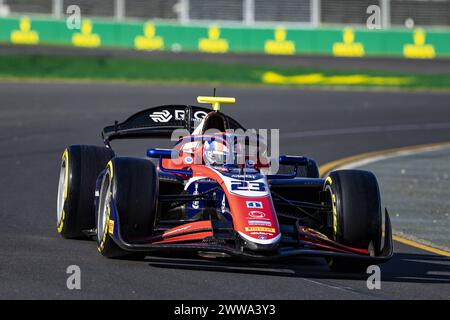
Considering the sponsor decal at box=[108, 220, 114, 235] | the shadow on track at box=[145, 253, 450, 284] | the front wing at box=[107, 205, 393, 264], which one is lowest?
the shadow on track at box=[145, 253, 450, 284]

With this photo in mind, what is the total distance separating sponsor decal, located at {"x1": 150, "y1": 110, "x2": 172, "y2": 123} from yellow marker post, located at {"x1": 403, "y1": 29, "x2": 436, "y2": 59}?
2405cm

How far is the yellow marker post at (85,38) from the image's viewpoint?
33125mm

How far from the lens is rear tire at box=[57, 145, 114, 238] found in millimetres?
9516

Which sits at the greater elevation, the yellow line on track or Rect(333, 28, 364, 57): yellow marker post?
Rect(333, 28, 364, 57): yellow marker post

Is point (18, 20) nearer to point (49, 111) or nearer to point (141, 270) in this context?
point (49, 111)

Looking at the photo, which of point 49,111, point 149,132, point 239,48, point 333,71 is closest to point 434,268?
point 149,132

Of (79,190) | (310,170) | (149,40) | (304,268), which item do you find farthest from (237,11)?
(304,268)

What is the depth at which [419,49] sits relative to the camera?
34125 millimetres

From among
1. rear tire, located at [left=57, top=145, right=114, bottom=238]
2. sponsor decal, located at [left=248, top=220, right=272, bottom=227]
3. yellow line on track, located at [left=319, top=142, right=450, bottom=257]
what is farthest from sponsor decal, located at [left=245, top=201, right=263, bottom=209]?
yellow line on track, located at [left=319, top=142, right=450, bottom=257]

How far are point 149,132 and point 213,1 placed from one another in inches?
937

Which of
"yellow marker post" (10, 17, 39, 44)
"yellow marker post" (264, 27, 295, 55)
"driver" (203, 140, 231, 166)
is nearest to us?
"driver" (203, 140, 231, 166)

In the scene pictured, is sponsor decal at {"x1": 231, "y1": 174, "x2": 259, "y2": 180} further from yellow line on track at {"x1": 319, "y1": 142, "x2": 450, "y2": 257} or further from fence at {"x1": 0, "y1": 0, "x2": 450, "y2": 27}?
fence at {"x1": 0, "y1": 0, "x2": 450, "y2": 27}

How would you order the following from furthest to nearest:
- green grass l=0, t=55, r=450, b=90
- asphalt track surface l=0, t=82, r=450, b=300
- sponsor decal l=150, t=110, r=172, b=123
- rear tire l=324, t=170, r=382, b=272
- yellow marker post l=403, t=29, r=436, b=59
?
yellow marker post l=403, t=29, r=436, b=59 < green grass l=0, t=55, r=450, b=90 < sponsor decal l=150, t=110, r=172, b=123 < rear tire l=324, t=170, r=382, b=272 < asphalt track surface l=0, t=82, r=450, b=300

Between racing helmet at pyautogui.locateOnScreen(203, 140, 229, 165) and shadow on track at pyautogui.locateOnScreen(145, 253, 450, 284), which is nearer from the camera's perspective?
shadow on track at pyautogui.locateOnScreen(145, 253, 450, 284)
